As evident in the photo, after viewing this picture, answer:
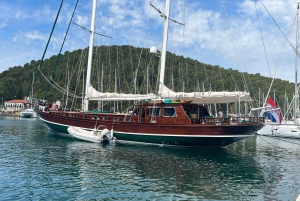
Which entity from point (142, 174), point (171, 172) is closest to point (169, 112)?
point (171, 172)

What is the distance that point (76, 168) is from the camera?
600 inches

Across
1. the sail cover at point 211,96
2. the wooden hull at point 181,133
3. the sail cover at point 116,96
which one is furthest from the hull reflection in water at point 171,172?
the sail cover at point 116,96

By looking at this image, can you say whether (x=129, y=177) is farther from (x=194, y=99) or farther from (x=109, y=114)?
(x=109, y=114)

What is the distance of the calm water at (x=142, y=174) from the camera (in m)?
11.4

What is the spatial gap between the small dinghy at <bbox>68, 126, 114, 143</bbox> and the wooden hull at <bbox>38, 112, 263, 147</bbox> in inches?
29.6

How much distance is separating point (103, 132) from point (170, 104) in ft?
21.3

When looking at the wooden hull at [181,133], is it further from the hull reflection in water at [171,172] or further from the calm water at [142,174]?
the calm water at [142,174]

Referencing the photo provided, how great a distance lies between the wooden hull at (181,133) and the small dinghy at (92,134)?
751 millimetres

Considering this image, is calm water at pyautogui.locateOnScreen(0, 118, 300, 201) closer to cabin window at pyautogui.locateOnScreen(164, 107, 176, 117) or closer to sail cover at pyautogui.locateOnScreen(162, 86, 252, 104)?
cabin window at pyautogui.locateOnScreen(164, 107, 176, 117)

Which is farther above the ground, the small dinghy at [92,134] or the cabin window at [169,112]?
the cabin window at [169,112]

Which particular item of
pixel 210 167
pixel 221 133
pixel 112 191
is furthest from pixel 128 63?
pixel 112 191

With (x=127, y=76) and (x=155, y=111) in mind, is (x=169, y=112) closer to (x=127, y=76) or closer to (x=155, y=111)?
(x=155, y=111)

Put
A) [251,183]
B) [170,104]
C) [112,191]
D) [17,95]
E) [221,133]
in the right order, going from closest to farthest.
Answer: [112,191] < [251,183] < [221,133] < [170,104] < [17,95]

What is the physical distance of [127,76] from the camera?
6319cm
